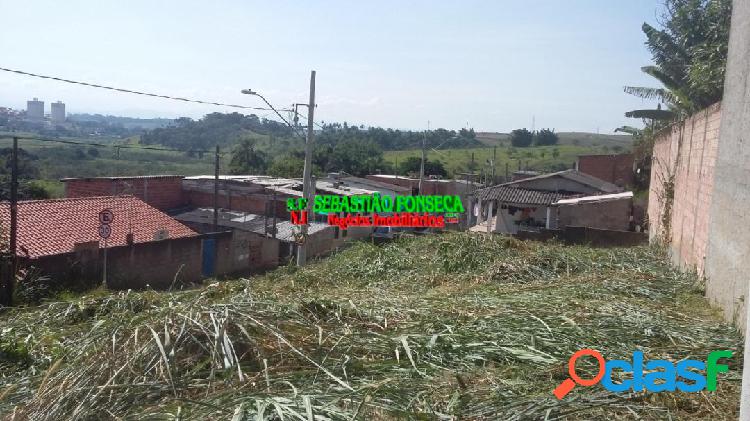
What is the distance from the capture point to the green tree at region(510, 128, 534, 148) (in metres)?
77.9

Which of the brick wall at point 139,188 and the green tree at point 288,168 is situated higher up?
the green tree at point 288,168

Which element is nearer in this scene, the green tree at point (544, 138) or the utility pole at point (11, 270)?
the utility pole at point (11, 270)

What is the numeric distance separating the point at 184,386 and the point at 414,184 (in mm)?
35597

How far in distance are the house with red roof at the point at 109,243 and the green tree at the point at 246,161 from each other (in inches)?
1088

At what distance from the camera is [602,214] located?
64.7 ft

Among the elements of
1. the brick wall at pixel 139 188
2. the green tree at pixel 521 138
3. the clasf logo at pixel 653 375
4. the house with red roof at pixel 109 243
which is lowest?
the house with red roof at pixel 109 243

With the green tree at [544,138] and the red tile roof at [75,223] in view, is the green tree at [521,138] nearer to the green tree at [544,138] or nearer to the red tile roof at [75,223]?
the green tree at [544,138]

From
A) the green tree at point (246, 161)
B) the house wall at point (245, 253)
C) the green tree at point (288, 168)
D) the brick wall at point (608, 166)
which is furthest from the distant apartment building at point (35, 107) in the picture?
the brick wall at point (608, 166)

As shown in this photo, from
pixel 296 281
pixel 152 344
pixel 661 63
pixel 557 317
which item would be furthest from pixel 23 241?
pixel 661 63

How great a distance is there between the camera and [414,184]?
39.3 metres

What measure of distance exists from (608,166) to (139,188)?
2335cm

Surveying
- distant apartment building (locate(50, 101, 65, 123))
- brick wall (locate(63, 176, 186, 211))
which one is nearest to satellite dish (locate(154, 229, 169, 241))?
brick wall (locate(63, 176, 186, 211))

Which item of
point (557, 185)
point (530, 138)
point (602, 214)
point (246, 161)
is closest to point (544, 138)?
point (530, 138)

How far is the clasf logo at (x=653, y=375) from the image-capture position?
13.5ft
